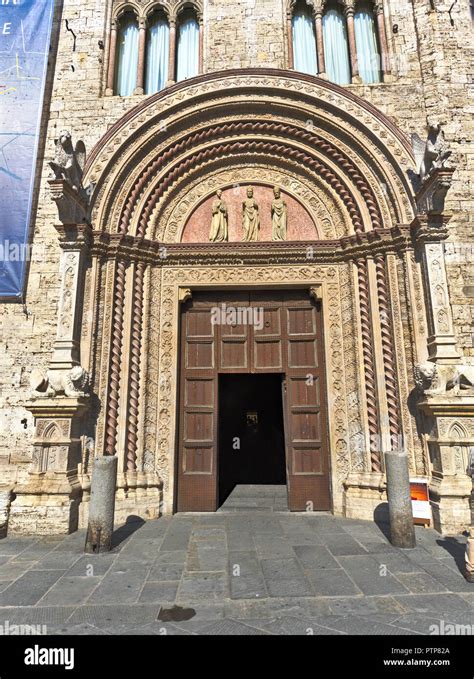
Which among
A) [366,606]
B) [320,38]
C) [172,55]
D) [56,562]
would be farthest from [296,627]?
[320,38]

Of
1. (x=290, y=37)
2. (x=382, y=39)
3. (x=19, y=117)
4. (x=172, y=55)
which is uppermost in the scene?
(x=290, y=37)

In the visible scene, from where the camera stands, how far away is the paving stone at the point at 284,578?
379 cm

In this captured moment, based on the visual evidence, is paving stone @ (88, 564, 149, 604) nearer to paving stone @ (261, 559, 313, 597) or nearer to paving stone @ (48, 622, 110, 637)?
paving stone @ (48, 622, 110, 637)

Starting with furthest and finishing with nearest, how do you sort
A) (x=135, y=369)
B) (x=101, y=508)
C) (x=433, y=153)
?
(x=135, y=369) < (x=433, y=153) < (x=101, y=508)

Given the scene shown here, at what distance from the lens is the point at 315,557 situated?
4.74 metres

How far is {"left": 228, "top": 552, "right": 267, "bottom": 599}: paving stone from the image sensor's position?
3746 millimetres

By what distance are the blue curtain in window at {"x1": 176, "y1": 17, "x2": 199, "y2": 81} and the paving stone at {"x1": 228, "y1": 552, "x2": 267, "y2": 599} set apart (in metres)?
9.25

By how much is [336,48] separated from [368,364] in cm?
693

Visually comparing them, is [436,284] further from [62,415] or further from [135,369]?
[62,415]

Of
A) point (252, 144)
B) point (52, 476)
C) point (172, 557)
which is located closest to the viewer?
point (172, 557)

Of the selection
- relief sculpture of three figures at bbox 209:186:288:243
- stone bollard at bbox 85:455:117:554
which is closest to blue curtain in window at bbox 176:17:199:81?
relief sculpture of three figures at bbox 209:186:288:243

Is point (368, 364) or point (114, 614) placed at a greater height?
point (368, 364)

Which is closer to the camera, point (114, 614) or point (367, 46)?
point (114, 614)

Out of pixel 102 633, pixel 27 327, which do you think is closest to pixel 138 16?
pixel 27 327
